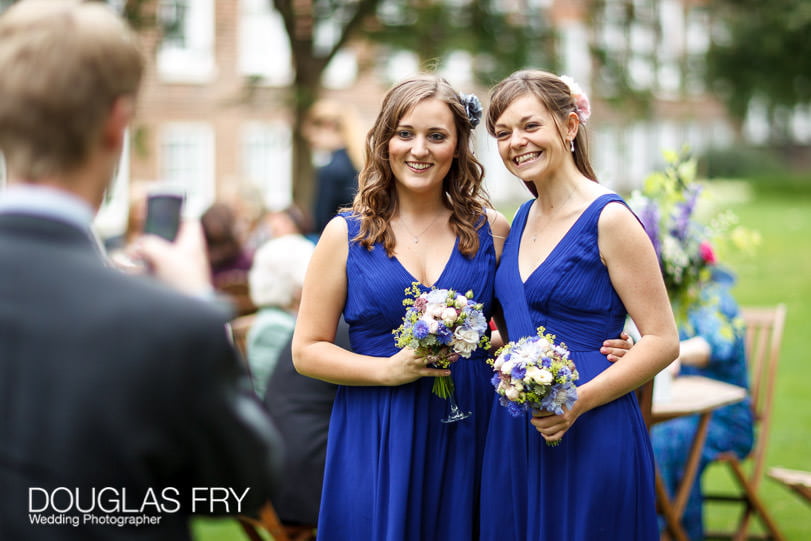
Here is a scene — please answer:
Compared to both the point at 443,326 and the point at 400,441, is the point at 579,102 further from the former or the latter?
the point at 400,441

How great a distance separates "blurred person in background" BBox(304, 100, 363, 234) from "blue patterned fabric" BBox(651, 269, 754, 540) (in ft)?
12.3

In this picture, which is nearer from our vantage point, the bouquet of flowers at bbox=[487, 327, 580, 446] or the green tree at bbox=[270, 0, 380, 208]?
the bouquet of flowers at bbox=[487, 327, 580, 446]

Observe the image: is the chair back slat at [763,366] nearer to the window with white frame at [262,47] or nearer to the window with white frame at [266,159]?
the window with white frame at [262,47]

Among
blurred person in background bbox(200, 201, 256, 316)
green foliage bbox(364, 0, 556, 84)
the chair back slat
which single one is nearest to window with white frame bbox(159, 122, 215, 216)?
green foliage bbox(364, 0, 556, 84)

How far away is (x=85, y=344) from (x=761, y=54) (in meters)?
29.3

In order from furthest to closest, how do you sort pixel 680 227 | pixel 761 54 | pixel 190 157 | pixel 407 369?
pixel 761 54, pixel 190 157, pixel 680 227, pixel 407 369

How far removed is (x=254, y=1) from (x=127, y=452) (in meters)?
22.3

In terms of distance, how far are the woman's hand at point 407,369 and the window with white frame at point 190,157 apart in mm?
20364

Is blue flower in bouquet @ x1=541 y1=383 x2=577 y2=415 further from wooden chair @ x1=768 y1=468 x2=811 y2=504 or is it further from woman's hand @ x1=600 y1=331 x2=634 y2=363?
wooden chair @ x1=768 y1=468 x2=811 y2=504

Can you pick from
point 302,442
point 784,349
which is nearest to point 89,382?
point 302,442

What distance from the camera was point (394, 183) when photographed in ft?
11.4

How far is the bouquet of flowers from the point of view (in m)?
2.79

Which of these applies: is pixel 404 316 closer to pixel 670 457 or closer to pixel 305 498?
pixel 305 498

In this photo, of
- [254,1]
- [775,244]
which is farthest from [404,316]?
[254,1]
